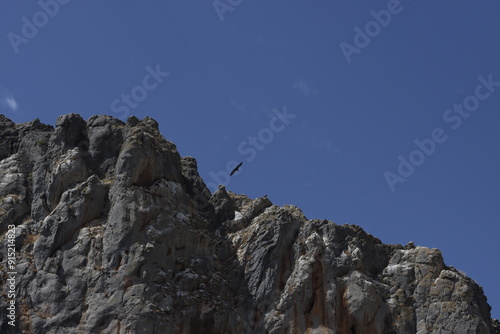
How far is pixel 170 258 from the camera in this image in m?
78.8

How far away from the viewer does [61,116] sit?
89.9m

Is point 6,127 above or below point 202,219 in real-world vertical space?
above

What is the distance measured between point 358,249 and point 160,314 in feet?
70.3

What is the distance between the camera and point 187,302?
252ft

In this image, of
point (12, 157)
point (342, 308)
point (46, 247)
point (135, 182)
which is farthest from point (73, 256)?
point (342, 308)

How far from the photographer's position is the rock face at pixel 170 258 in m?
75.7

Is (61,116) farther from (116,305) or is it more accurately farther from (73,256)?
(116,305)

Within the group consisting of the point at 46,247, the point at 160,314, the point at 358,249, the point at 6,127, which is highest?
the point at 6,127

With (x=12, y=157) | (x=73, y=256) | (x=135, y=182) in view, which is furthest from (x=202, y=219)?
(x=12, y=157)

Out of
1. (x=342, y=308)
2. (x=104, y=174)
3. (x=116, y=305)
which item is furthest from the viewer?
(x=104, y=174)

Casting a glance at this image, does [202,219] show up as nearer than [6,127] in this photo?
Yes

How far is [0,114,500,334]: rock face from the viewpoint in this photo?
75.7 meters

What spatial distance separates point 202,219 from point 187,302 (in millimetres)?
11329

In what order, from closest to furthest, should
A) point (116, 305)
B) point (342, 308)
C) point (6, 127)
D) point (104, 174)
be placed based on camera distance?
1. point (116, 305)
2. point (342, 308)
3. point (104, 174)
4. point (6, 127)
